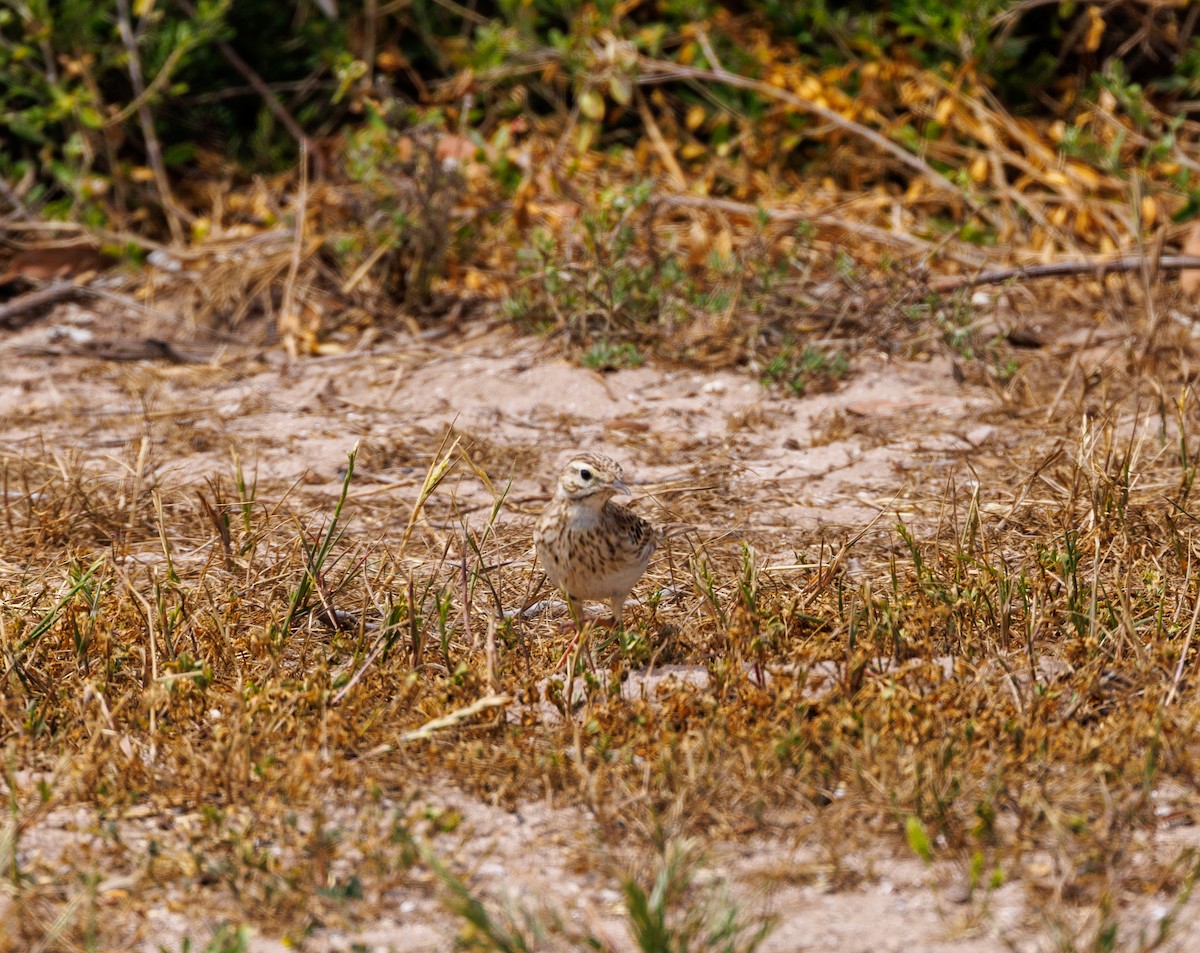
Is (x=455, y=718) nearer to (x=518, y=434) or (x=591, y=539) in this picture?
(x=591, y=539)

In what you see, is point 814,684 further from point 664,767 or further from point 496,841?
point 496,841

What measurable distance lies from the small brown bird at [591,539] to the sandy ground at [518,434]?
95cm

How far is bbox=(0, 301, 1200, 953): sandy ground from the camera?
3.95 meters

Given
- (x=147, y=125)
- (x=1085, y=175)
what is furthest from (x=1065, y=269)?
(x=147, y=125)

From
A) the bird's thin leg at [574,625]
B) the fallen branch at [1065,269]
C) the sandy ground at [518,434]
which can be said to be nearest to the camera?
the sandy ground at [518,434]

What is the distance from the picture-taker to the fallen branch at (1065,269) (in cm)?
826

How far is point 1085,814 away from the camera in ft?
13.0

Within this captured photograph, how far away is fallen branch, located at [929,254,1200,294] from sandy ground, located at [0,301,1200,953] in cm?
51

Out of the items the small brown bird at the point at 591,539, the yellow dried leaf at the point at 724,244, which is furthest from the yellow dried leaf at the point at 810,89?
the small brown bird at the point at 591,539

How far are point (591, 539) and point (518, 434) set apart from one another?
8.48ft

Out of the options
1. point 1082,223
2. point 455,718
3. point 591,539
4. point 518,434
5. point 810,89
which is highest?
point 810,89

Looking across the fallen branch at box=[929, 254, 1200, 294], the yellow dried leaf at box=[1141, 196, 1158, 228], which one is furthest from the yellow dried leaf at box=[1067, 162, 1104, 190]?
the fallen branch at box=[929, 254, 1200, 294]

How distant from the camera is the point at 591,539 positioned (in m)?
4.97

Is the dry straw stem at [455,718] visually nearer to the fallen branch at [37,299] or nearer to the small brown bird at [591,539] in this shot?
the small brown bird at [591,539]
